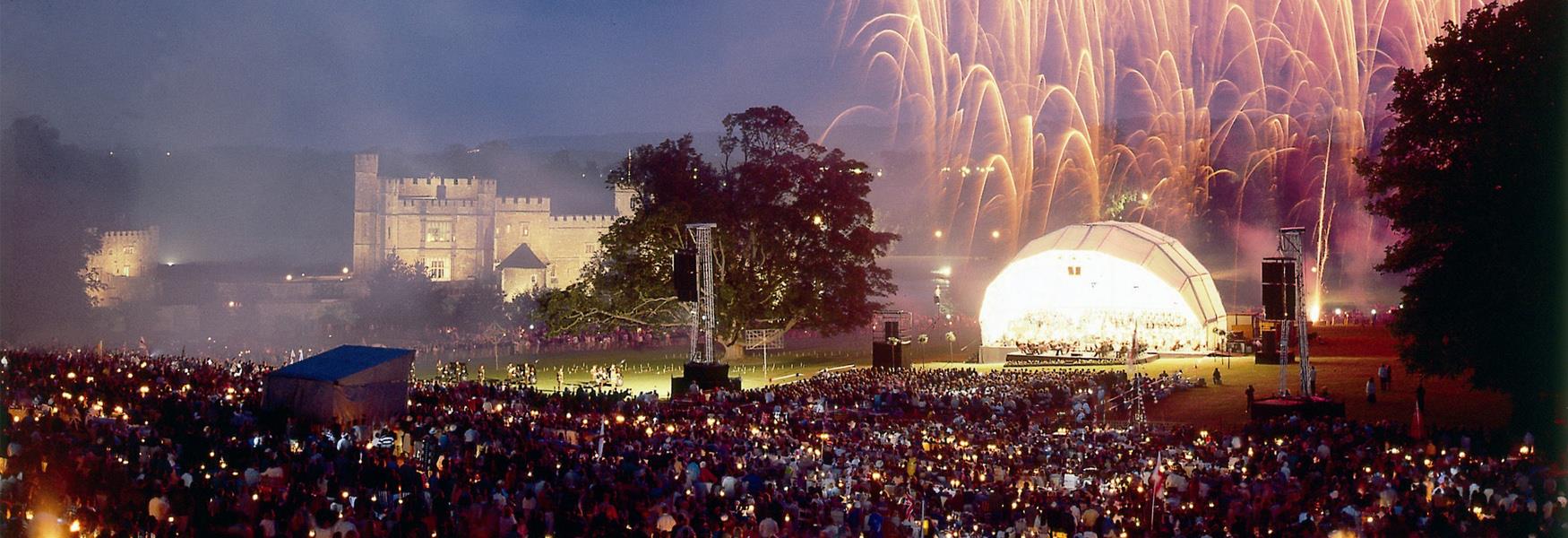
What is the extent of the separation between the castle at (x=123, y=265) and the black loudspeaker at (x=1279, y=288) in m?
58.6

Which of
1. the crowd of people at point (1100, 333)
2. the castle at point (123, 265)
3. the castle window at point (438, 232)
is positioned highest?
the castle window at point (438, 232)

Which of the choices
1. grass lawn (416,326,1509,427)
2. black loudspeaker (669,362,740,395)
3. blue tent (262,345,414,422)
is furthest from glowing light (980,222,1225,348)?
blue tent (262,345,414,422)

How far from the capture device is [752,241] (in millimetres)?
39031

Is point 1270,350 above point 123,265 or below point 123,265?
below

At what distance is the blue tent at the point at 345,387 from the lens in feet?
63.9

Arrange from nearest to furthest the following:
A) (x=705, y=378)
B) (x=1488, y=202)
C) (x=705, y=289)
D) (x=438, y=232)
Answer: (x=1488, y=202) → (x=705, y=378) → (x=705, y=289) → (x=438, y=232)

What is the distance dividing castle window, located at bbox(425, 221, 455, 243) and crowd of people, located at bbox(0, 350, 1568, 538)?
62.3 metres

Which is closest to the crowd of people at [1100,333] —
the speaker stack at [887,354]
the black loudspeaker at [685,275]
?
the speaker stack at [887,354]

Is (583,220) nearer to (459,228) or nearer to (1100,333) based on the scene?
(459,228)

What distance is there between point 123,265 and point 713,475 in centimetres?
6365

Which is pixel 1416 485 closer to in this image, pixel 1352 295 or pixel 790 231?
pixel 790 231

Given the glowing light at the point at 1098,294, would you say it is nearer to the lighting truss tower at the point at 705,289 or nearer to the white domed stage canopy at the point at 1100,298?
the white domed stage canopy at the point at 1100,298

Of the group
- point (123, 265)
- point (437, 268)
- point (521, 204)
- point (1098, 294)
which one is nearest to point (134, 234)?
point (123, 265)

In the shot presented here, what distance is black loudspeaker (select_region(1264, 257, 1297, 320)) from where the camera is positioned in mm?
23766
